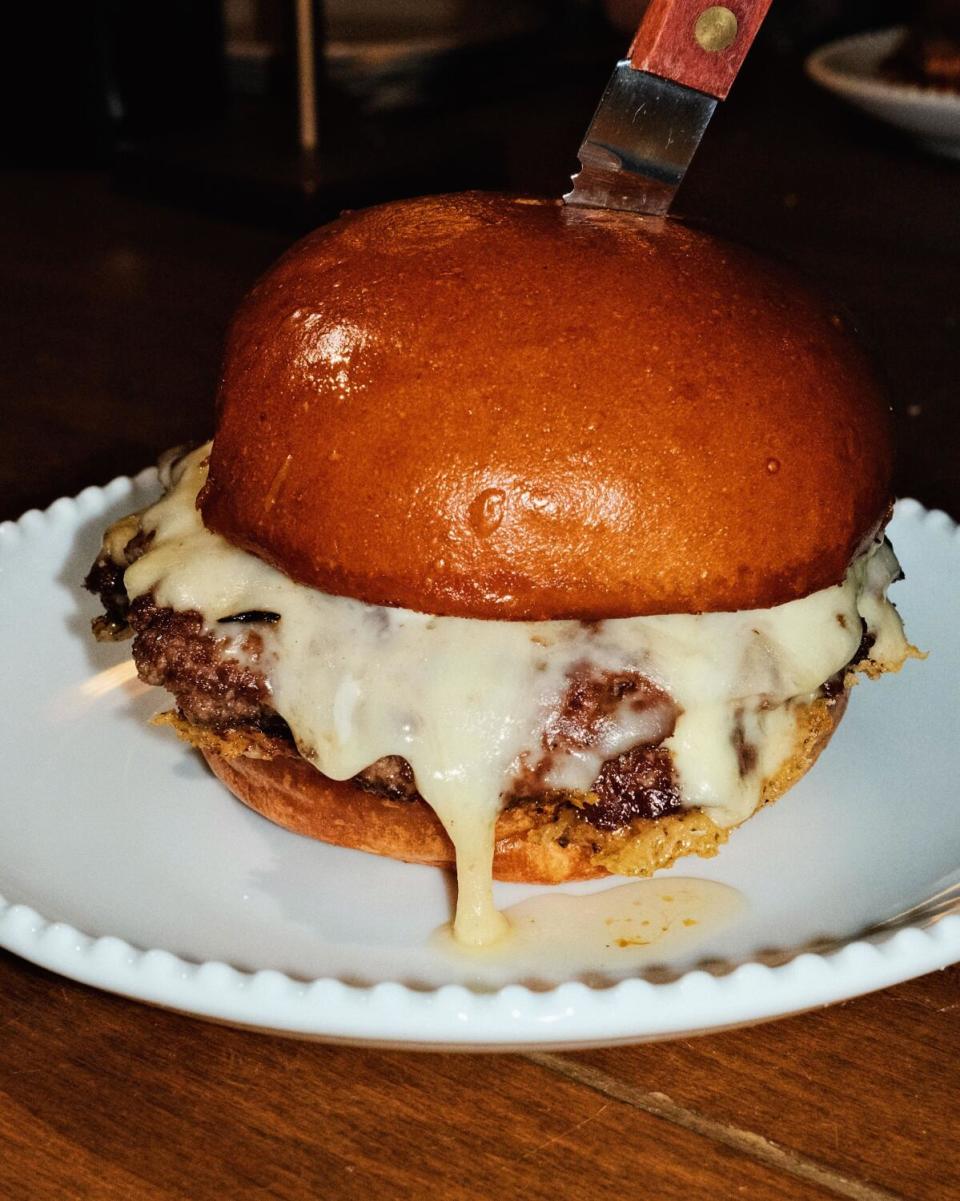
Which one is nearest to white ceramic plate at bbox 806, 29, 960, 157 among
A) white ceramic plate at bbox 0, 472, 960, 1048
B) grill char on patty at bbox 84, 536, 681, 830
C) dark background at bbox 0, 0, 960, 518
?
dark background at bbox 0, 0, 960, 518

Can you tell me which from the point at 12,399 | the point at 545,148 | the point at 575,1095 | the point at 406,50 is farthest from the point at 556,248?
the point at 406,50

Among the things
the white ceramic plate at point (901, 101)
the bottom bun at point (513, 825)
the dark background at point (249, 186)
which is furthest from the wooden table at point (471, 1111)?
the white ceramic plate at point (901, 101)

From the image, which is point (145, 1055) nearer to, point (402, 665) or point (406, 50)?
point (402, 665)

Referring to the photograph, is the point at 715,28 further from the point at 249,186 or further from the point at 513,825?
the point at 249,186

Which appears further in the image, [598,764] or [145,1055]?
[598,764]

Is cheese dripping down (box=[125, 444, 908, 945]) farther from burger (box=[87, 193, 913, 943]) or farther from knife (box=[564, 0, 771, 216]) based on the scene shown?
knife (box=[564, 0, 771, 216])
